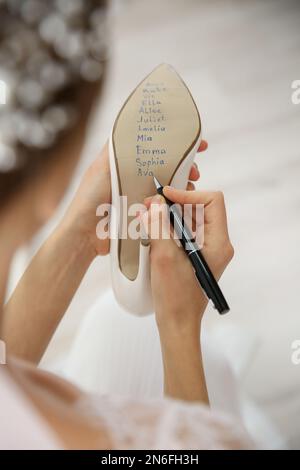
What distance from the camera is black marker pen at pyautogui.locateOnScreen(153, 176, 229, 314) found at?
441 millimetres

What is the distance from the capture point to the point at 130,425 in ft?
1.02

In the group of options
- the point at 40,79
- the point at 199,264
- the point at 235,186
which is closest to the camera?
the point at 40,79

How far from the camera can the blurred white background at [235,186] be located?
1.69ft

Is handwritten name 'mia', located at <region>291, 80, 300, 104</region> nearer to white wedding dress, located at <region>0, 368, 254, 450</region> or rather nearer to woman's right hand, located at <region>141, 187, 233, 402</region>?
woman's right hand, located at <region>141, 187, 233, 402</region>

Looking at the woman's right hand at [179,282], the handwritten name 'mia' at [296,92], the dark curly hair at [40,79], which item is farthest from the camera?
the handwritten name 'mia' at [296,92]

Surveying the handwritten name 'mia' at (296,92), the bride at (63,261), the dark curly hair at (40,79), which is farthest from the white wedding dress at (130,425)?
the handwritten name 'mia' at (296,92)

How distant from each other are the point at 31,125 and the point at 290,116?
0.60 m

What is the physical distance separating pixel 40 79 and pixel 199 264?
0.25 meters

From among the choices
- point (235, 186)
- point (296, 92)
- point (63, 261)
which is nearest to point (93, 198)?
point (63, 261)

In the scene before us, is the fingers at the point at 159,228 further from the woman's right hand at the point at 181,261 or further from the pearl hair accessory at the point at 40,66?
the pearl hair accessory at the point at 40,66

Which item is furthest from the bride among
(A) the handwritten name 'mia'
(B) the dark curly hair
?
(A) the handwritten name 'mia'

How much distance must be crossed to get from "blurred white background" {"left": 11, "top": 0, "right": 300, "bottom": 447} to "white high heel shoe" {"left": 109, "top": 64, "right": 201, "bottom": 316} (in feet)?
0.10

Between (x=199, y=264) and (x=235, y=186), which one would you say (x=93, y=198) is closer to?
(x=199, y=264)

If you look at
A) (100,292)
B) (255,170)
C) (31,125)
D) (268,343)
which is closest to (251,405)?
(268,343)
